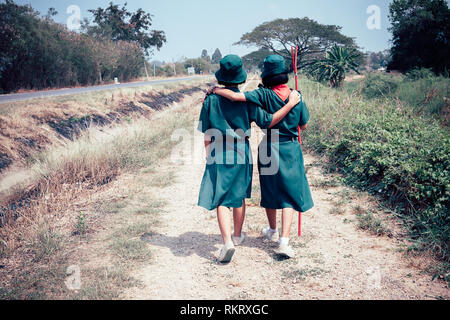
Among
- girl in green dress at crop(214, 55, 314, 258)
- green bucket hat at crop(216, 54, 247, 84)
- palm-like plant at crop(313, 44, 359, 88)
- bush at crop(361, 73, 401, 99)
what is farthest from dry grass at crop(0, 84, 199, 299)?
bush at crop(361, 73, 401, 99)

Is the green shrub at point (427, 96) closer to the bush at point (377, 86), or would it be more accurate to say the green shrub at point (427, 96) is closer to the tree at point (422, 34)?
the bush at point (377, 86)

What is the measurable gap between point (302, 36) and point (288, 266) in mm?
32908

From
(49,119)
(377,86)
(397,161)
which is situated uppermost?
(377,86)

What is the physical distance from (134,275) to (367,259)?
7.16ft

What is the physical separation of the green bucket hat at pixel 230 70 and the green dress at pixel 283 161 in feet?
0.74

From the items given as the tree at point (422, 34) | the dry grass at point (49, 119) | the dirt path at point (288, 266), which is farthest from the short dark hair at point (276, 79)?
the tree at point (422, 34)

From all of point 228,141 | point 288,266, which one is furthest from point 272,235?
point 228,141

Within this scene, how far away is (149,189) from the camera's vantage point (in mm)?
5426

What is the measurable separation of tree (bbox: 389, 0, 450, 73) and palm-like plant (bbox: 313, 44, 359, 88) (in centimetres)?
936

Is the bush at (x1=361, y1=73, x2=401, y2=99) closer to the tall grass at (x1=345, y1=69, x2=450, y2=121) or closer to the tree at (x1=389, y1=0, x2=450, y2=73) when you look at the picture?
the tall grass at (x1=345, y1=69, x2=450, y2=121)

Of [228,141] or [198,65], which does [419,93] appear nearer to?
[228,141]

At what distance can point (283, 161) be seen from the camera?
3.07m

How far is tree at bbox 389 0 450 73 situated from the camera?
22.6 metres
